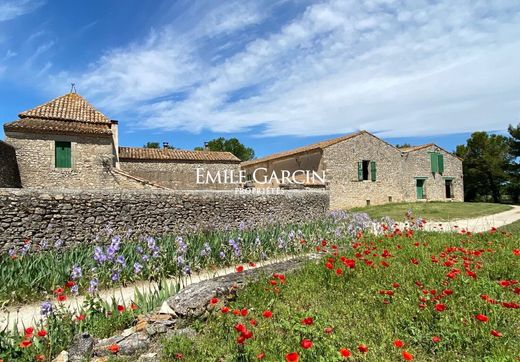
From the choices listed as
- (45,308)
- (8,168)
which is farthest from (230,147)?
(45,308)

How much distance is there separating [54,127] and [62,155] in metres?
1.21

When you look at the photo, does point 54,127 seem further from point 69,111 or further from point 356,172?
point 356,172

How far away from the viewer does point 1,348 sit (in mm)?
2867

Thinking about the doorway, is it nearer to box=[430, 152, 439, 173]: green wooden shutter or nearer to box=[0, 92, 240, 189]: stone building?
box=[430, 152, 439, 173]: green wooden shutter

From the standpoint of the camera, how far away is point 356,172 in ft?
74.2

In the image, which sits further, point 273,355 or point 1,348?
point 1,348

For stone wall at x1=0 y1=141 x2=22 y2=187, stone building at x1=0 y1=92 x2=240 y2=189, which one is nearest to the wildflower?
stone wall at x1=0 y1=141 x2=22 y2=187

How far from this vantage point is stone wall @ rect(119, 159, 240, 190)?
18.3 meters

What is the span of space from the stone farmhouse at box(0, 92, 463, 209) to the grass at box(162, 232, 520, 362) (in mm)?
9105

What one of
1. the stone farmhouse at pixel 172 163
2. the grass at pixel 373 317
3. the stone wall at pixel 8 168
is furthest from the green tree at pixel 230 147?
the grass at pixel 373 317

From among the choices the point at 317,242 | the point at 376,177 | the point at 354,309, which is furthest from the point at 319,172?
the point at 354,309

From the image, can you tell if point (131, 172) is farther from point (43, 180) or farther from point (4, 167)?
point (4, 167)

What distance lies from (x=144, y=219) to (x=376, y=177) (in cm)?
1902

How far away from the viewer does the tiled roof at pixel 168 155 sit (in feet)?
60.4
